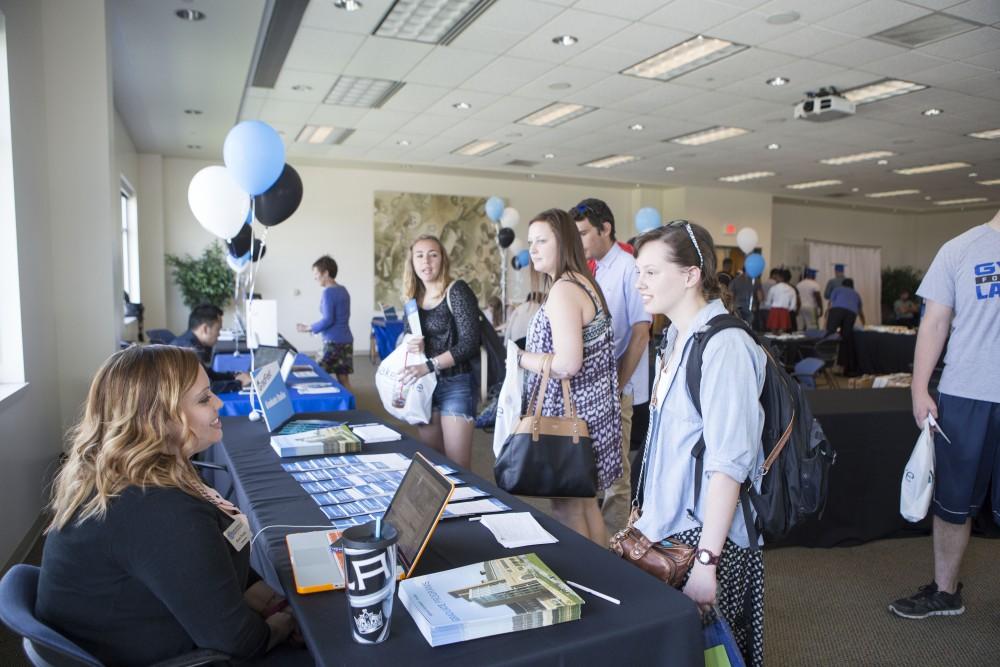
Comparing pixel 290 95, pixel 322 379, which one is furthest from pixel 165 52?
pixel 322 379

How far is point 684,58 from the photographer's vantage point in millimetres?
5688

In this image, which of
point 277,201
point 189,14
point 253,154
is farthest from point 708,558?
point 189,14

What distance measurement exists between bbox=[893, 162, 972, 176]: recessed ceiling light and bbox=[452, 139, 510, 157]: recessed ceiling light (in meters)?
6.64

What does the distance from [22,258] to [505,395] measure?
2455 millimetres

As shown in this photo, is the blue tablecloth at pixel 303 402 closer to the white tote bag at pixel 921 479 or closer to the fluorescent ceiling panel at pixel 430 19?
the white tote bag at pixel 921 479

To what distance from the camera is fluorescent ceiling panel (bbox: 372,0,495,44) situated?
179 inches

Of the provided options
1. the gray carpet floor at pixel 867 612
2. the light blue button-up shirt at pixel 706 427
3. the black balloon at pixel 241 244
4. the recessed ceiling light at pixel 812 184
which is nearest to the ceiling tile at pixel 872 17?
the gray carpet floor at pixel 867 612

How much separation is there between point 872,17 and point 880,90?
2172mm

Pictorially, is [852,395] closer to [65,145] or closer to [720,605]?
[720,605]

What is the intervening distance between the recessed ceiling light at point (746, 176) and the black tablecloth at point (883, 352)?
3.36 meters

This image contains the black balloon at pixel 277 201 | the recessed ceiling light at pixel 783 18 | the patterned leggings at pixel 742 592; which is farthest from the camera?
the recessed ceiling light at pixel 783 18

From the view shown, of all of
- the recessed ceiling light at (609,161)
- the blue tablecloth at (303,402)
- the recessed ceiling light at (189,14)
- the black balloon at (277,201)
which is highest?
the recessed ceiling light at (609,161)

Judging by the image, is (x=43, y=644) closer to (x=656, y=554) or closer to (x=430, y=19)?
(x=656, y=554)

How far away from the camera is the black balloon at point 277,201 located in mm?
3652
